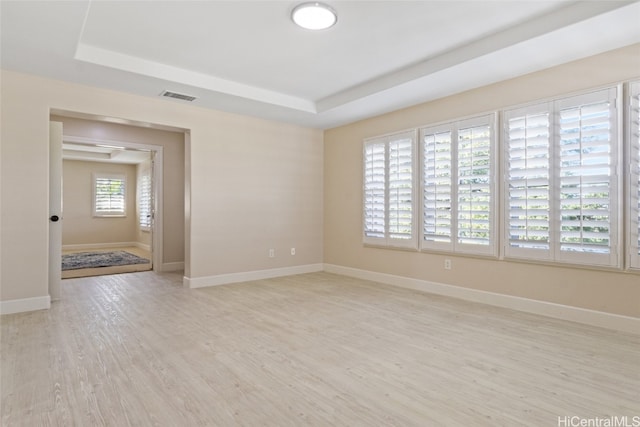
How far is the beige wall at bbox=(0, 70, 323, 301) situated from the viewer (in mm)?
3713

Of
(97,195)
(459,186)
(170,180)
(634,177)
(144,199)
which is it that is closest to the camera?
(634,177)

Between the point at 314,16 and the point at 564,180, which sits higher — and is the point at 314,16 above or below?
above

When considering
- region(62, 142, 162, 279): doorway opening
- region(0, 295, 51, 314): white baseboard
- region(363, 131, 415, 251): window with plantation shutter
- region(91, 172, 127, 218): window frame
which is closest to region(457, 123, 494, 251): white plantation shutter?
region(363, 131, 415, 251): window with plantation shutter

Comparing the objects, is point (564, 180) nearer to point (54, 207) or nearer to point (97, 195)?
point (54, 207)

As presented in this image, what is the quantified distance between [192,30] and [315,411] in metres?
3.17

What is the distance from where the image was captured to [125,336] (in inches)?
118

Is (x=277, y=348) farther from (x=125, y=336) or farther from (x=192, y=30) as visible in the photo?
(x=192, y=30)

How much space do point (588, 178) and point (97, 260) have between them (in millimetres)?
8290

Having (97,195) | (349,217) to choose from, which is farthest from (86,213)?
(349,217)

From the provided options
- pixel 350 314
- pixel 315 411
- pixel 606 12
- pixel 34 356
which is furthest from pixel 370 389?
pixel 606 12

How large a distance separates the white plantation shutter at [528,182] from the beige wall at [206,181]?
10.7ft

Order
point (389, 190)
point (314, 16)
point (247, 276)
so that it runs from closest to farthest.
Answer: point (314, 16)
point (389, 190)
point (247, 276)

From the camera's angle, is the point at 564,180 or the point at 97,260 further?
the point at 97,260

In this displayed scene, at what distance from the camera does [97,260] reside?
732cm
